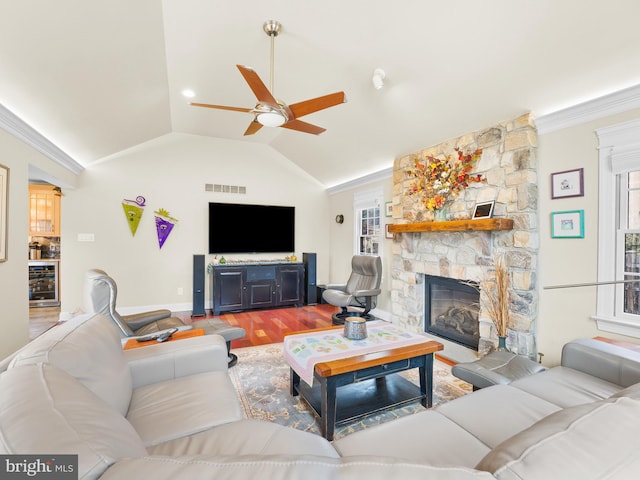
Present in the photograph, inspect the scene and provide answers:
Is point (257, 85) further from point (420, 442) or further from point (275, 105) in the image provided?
point (420, 442)

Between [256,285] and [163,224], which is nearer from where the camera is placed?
[163,224]

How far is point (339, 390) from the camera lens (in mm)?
2398

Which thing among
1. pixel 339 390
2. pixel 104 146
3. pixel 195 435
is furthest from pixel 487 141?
pixel 104 146

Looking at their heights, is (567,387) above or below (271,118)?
below

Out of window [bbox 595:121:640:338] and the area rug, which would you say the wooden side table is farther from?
window [bbox 595:121:640:338]

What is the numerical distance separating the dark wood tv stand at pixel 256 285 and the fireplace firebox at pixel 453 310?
8.23 feet

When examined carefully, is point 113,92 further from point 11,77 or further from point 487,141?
point 487,141

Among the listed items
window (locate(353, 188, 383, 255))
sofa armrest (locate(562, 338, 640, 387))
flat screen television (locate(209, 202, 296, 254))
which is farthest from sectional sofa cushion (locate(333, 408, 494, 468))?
flat screen television (locate(209, 202, 296, 254))

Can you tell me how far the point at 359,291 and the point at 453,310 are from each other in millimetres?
1227

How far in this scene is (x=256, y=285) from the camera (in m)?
5.23

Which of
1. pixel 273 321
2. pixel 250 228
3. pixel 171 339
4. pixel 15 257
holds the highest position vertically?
pixel 250 228

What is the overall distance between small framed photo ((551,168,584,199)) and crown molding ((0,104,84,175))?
4.79m

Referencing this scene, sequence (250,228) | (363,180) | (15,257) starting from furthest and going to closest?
1. (250,228)
2. (363,180)
3. (15,257)

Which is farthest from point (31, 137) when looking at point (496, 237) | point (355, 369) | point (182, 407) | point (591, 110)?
point (591, 110)
